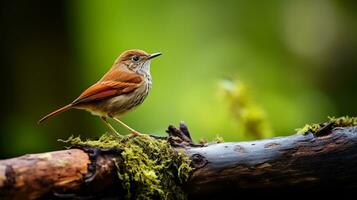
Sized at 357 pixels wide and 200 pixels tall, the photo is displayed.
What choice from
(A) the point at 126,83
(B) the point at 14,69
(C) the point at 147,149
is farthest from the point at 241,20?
(C) the point at 147,149

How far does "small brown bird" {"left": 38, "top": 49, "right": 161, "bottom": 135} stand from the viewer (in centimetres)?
508

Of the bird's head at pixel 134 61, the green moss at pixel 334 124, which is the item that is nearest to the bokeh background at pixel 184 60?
the bird's head at pixel 134 61

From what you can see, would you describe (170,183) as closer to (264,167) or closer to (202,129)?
(264,167)

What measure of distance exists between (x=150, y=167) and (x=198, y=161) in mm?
320

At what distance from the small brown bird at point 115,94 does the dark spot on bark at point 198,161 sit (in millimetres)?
1061

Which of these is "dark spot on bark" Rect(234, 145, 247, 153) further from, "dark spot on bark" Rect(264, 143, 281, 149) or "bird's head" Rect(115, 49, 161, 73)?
"bird's head" Rect(115, 49, 161, 73)

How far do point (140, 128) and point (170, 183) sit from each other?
4458mm

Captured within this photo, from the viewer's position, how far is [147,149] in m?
4.15

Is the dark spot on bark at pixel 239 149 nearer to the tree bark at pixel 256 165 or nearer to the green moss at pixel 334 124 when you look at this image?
the tree bark at pixel 256 165

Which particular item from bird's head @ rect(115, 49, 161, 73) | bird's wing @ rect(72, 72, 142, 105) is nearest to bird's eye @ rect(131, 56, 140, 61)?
bird's head @ rect(115, 49, 161, 73)

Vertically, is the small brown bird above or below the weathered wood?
above

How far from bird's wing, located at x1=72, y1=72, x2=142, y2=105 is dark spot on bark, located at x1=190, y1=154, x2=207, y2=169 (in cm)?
138

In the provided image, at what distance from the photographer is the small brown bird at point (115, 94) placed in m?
5.08

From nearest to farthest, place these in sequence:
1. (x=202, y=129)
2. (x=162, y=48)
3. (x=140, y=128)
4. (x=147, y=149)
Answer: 1. (x=147, y=149)
2. (x=202, y=129)
3. (x=140, y=128)
4. (x=162, y=48)
